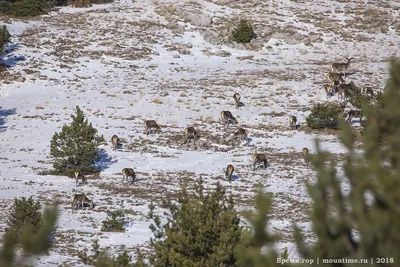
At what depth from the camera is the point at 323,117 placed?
28.8m

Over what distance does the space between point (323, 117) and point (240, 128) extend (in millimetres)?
4548

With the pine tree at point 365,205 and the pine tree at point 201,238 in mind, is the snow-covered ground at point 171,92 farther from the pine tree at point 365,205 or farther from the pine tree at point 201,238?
the pine tree at point 365,205

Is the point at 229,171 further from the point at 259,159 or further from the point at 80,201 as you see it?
the point at 80,201

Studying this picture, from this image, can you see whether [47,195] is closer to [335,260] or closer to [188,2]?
[335,260]

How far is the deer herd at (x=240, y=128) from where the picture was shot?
22.0m

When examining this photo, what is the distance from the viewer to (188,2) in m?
49.3

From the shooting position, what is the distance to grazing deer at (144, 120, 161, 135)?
2838 cm

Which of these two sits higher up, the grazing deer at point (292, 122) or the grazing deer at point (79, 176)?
the grazing deer at point (79, 176)

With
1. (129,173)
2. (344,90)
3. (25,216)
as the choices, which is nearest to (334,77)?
(344,90)

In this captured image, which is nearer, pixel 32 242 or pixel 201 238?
pixel 32 242

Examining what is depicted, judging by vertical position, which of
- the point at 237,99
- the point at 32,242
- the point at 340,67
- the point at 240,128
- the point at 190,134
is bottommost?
the point at 237,99

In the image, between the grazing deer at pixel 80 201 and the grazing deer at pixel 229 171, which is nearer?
the grazing deer at pixel 80 201

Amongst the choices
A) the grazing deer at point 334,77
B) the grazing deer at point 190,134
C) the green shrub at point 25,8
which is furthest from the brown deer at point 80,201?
the green shrub at point 25,8

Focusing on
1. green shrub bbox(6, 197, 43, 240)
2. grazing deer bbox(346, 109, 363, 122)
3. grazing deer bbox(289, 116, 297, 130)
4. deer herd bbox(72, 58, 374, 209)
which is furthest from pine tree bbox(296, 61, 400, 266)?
grazing deer bbox(346, 109, 363, 122)
